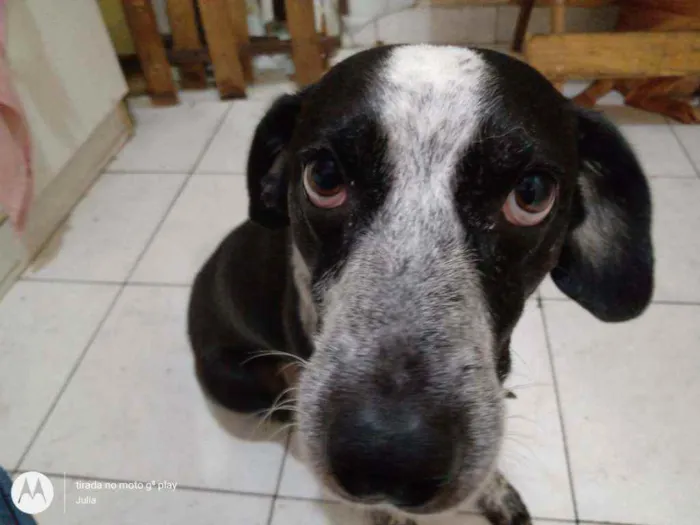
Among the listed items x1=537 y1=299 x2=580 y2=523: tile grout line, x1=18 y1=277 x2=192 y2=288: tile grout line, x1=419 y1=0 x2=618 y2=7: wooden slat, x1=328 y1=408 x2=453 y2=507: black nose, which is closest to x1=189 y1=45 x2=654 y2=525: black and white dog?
x1=328 y1=408 x2=453 y2=507: black nose

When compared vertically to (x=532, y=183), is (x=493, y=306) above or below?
below

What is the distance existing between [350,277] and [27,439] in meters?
1.16

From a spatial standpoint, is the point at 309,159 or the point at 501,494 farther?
the point at 501,494

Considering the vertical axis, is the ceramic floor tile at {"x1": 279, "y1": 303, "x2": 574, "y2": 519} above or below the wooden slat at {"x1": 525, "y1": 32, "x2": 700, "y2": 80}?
below

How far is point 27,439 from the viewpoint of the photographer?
4.70 ft

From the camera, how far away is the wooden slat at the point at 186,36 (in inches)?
95.0

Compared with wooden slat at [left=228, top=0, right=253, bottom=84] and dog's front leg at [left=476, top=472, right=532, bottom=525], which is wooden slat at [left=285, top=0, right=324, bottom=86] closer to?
wooden slat at [left=228, top=0, right=253, bottom=84]

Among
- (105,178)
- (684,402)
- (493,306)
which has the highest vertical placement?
(493,306)

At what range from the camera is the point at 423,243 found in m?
0.73

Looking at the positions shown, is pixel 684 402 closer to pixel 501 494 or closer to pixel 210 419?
pixel 501 494

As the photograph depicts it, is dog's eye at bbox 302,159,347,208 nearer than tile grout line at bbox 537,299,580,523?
Yes

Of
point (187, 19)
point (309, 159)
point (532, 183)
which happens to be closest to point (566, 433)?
point (532, 183)

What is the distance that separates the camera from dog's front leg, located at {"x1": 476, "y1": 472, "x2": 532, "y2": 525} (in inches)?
47.5

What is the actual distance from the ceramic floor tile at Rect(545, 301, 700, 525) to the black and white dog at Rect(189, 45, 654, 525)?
562mm
